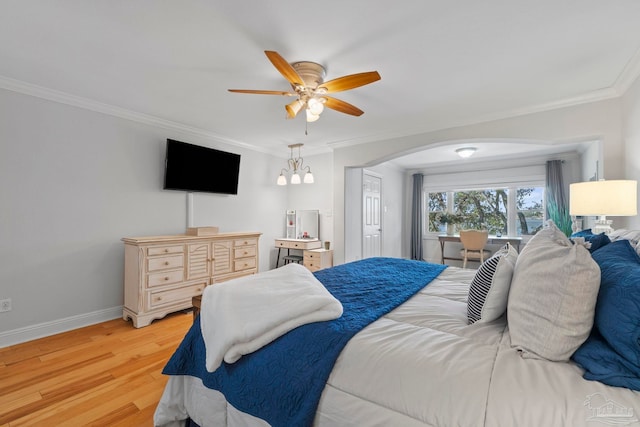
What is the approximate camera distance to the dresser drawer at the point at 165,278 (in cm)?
311

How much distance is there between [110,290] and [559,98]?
5.22 meters

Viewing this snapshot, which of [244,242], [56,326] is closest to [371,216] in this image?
[244,242]

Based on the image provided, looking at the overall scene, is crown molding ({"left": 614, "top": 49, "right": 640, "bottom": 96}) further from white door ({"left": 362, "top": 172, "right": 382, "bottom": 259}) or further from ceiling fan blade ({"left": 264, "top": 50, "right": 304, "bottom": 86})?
white door ({"left": 362, "top": 172, "right": 382, "bottom": 259})

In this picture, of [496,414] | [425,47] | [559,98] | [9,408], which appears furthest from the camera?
[559,98]

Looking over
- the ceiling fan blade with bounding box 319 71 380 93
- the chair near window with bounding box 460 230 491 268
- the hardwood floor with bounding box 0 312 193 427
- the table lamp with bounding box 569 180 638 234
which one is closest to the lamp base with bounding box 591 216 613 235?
the table lamp with bounding box 569 180 638 234

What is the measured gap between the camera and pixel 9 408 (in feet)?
5.82

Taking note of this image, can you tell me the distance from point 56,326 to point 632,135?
5.64m

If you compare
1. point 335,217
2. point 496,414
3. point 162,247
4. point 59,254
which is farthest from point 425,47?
point 59,254

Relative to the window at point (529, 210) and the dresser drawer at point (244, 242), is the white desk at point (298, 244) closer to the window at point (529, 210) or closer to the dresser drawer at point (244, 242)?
the dresser drawer at point (244, 242)

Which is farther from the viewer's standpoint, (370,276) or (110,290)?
(110,290)

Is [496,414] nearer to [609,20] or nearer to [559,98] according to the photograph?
[609,20]

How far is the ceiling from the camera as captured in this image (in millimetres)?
1716

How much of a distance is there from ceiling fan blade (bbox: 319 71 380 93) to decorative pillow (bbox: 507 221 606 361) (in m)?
1.50

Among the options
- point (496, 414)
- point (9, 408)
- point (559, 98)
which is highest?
point (559, 98)
